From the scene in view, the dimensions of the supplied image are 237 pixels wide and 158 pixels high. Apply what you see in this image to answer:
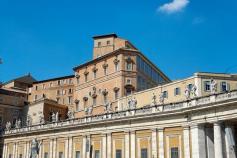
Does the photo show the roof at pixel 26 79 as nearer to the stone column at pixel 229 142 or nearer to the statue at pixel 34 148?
the statue at pixel 34 148

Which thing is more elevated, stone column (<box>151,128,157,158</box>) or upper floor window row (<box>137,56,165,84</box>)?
upper floor window row (<box>137,56,165,84</box>)

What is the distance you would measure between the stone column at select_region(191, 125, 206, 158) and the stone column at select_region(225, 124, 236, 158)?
254cm

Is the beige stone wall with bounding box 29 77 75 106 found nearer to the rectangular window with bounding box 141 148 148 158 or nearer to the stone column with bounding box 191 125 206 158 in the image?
the rectangular window with bounding box 141 148 148 158

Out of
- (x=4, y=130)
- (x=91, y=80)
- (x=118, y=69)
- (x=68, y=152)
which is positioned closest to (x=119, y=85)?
(x=118, y=69)

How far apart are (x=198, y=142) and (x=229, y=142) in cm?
315

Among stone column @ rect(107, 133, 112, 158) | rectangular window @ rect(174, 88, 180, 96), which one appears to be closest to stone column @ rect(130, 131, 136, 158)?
stone column @ rect(107, 133, 112, 158)

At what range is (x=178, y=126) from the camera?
41.2m

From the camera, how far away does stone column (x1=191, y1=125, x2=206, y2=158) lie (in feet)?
125

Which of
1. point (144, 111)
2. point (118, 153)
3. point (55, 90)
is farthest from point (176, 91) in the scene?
point (55, 90)

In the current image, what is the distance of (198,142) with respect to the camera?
3841 cm

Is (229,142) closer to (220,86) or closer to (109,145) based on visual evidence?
(109,145)

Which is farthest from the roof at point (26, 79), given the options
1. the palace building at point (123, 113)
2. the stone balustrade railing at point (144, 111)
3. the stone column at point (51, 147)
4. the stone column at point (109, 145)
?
the stone column at point (109, 145)

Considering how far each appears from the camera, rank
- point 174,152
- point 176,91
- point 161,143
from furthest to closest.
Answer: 1. point 176,91
2. point 161,143
3. point 174,152

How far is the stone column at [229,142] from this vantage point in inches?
1428
